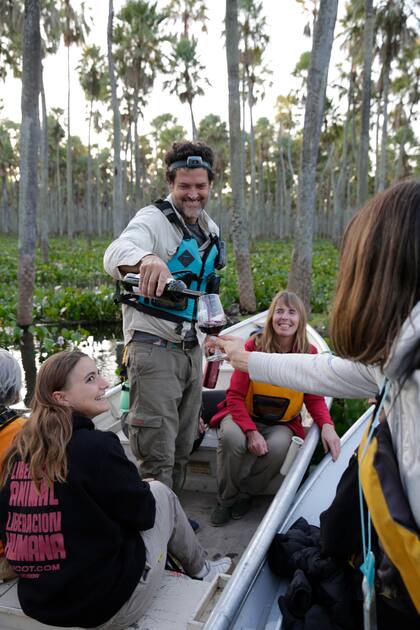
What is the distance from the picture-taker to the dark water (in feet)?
28.3

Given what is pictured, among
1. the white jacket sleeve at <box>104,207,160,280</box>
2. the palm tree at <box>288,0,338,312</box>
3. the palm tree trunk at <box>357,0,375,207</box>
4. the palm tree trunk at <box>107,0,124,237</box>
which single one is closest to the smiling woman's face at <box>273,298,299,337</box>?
the white jacket sleeve at <box>104,207,160,280</box>

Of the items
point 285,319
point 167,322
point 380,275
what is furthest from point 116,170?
point 380,275

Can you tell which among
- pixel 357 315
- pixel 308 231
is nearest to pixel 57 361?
pixel 357 315

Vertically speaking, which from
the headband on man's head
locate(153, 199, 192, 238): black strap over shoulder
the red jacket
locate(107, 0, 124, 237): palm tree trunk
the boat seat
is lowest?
the boat seat

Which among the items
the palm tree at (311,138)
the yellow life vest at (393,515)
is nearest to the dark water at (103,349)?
the palm tree at (311,138)

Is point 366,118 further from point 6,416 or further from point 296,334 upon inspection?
point 6,416

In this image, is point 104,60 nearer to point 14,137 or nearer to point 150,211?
point 150,211

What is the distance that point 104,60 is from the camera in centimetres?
2986

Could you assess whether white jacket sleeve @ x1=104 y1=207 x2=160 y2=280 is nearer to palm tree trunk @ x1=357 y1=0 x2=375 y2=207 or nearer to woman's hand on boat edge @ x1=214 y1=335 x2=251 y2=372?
woman's hand on boat edge @ x1=214 y1=335 x2=251 y2=372

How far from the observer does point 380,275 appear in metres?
1.27

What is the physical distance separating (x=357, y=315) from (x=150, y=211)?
1914mm

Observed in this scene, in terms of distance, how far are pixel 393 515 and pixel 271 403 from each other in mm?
2496

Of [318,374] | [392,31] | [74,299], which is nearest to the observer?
[318,374]

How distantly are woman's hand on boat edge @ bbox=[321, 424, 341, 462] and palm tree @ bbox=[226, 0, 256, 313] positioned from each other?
8.93 metres
